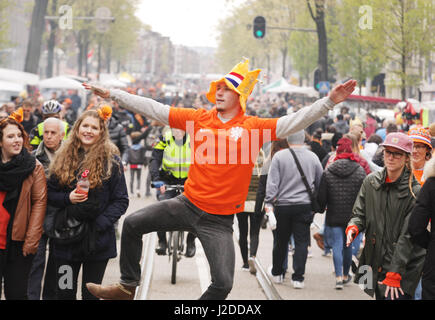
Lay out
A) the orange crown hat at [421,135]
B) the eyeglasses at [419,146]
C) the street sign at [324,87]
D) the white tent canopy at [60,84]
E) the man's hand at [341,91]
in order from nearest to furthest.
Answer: the man's hand at [341,91]
the orange crown hat at [421,135]
the eyeglasses at [419,146]
the street sign at [324,87]
the white tent canopy at [60,84]

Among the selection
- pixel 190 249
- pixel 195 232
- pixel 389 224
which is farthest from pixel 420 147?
pixel 190 249

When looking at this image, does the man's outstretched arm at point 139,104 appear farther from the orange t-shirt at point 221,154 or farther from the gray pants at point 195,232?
the gray pants at point 195,232

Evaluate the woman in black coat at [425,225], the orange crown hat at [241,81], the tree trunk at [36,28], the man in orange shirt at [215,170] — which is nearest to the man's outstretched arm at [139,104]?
the man in orange shirt at [215,170]

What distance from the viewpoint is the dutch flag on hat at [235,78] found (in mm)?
5734

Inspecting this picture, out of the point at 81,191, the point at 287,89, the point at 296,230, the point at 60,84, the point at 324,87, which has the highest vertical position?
the point at 287,89

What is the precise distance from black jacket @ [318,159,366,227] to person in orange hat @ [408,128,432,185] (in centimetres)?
180

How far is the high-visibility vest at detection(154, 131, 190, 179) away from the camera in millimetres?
9898

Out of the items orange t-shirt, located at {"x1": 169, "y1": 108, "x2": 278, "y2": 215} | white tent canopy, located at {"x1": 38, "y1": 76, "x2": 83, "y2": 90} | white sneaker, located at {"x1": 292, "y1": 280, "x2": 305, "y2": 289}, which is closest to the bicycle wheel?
white sneaker, located at {"x1": 292, "y1": 280, "x2": 305, "y2": 289}

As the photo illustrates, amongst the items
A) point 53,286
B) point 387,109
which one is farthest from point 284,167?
point 387,109

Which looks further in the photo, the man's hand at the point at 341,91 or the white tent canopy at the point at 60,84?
the white tent canopy at the point at 60,84

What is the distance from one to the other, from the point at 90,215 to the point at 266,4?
188 ft

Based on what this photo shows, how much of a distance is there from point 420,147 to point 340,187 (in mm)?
2074

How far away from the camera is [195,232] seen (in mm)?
5816

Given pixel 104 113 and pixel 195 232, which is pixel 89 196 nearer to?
pixel 104 113
